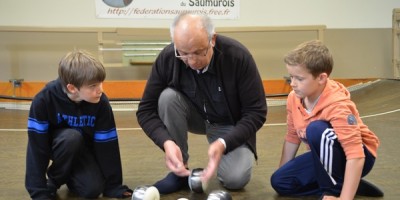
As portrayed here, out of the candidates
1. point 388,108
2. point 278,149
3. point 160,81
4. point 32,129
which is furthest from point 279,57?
point 32,129

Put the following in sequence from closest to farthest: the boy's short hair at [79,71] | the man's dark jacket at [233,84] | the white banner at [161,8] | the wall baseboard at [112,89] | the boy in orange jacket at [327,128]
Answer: the boy in orange jacket at [327,128] → the boy's short hair at [79,71] → the man's dark jacket at [233,84] → the wall baseboard at [112,89] → the white banner at [161,8]

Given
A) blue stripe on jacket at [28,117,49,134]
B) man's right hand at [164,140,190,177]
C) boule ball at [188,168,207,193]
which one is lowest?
boule ball at [188,168,207,193]

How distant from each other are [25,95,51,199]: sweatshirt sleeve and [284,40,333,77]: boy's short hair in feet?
3.10

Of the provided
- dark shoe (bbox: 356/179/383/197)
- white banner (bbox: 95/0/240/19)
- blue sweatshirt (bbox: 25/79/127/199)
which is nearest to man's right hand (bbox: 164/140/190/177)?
blue sweatshirt (bbox: 25/79/127/199)

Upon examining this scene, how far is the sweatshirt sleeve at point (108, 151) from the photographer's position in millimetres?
1619

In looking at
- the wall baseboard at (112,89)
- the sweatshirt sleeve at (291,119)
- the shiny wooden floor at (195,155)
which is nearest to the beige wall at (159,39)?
the wall baseboard at (112,89)

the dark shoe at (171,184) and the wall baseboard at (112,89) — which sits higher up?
the dark shoe at (171,184)

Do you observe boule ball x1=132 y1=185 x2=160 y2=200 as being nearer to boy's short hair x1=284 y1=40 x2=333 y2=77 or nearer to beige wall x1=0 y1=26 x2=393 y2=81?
boy's short hair x1=284 y1=40 x2=333 y2=77

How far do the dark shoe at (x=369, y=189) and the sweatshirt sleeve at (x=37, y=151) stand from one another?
1210mm

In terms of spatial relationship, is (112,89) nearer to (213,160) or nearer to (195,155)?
(195,155)

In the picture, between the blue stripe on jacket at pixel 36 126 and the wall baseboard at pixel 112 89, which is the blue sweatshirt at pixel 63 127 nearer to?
the blue stripe on jacket at pixel 36 126

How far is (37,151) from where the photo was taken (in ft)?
4.96

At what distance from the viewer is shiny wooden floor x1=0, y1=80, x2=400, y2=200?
169 centimetres

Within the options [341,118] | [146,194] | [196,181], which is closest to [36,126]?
[146,194]
